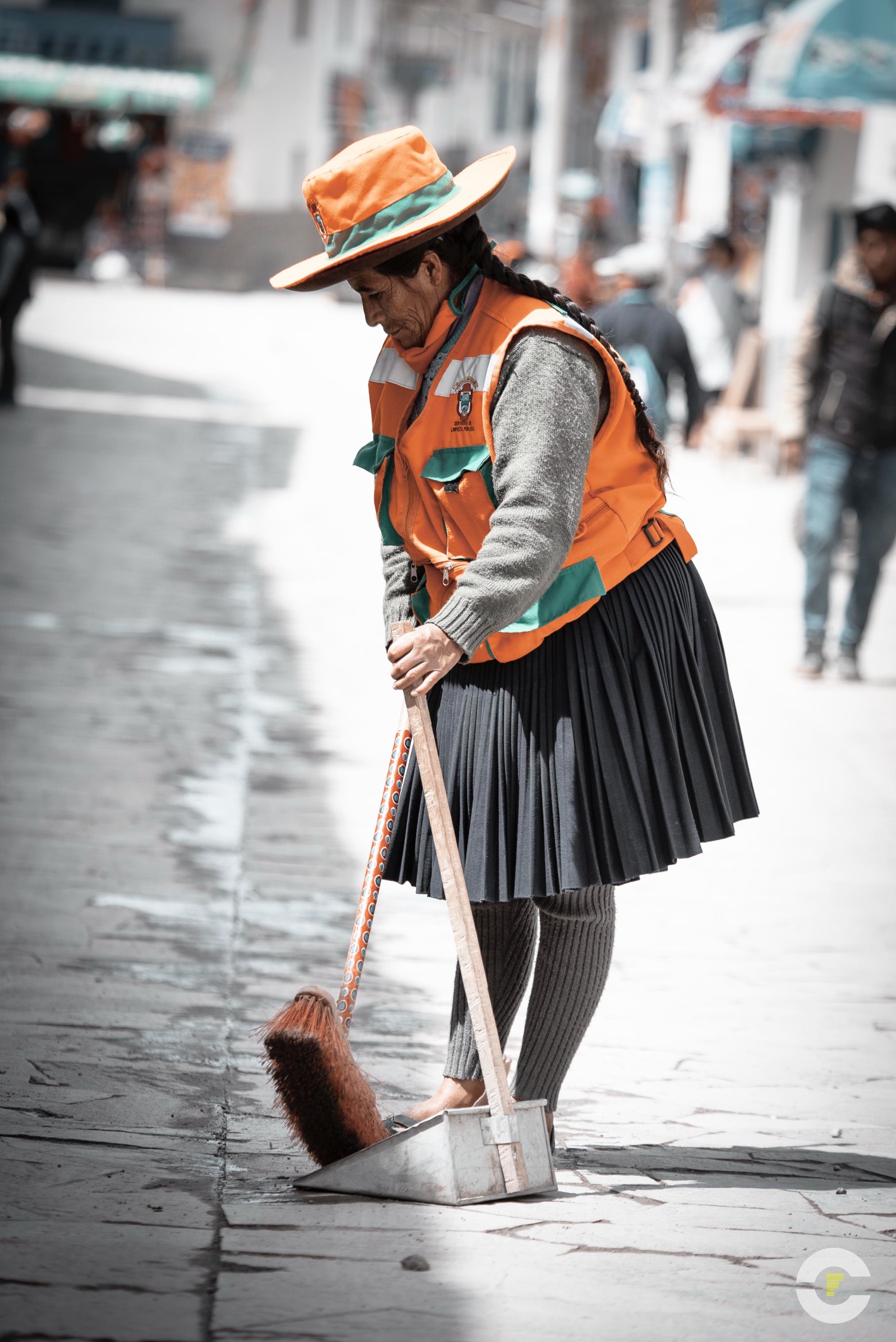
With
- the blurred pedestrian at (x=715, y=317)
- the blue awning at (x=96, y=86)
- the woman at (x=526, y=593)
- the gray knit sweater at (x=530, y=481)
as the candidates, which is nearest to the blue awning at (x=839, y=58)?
the blurred pedestrian at (x=715, y=317)

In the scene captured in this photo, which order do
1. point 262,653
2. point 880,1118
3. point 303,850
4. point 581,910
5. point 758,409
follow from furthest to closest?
point 758,409, point 262,653, point 303,850, point 880,1118, point 581,910

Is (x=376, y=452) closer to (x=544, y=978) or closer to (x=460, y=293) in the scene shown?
(x=460, y=293)

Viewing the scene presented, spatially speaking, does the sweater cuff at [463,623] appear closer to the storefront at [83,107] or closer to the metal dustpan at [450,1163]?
the metal dustpan at [450,1163]

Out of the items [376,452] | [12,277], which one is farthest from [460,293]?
[12,277]

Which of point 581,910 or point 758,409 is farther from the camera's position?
point 758,409

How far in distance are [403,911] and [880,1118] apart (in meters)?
1.67

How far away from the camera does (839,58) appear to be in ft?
36.6

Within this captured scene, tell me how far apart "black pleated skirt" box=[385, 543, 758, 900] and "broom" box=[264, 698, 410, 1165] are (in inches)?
7.3

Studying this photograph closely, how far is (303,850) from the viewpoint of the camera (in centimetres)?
536

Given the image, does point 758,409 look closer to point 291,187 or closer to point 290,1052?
point 290,1052

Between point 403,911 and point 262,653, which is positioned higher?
point 403,911

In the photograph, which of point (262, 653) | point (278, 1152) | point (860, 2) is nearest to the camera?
point (278, 1152)

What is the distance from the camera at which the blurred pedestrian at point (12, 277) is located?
15.5 meters

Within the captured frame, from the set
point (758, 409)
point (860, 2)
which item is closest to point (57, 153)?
point (758, 409)
